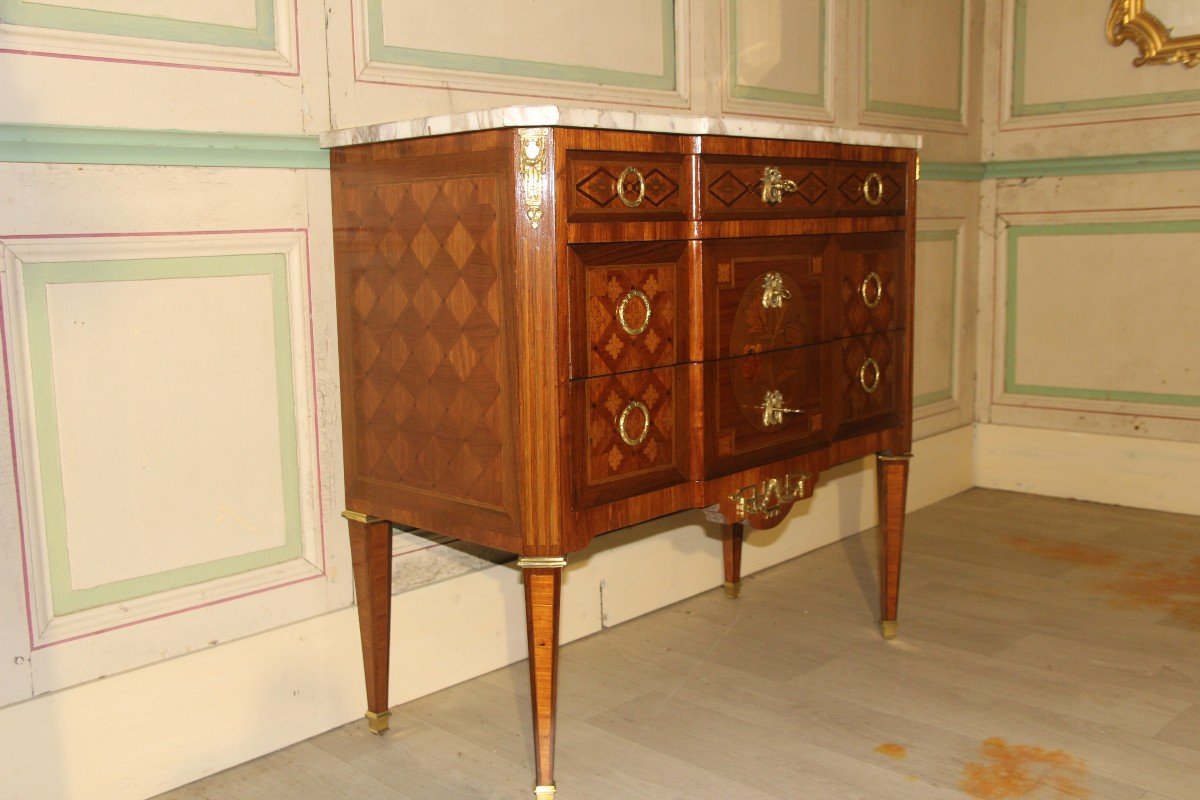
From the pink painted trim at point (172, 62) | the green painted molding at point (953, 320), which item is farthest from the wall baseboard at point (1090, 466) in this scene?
the pink painted trim at point (172, 62)

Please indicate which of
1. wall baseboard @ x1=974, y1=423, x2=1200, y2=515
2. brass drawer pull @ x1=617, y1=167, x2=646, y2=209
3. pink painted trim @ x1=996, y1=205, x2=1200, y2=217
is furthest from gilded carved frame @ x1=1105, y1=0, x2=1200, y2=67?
brass drawer pull @ x1=617, y1=167, x2=646, y2=209

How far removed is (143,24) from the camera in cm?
169

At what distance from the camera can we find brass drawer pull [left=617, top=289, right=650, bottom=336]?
1.69 m

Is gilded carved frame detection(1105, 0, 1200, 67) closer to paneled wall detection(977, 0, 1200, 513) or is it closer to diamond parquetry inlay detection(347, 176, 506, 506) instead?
paneled wall detection(977, 0, 1200, 513)

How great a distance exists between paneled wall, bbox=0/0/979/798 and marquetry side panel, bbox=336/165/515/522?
97 millimetres

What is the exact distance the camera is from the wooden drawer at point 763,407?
6.10ft

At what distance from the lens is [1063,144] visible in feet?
11.8

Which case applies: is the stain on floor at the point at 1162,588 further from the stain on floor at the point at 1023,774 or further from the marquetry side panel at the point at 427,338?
the marquetry side panel at the point at 427,338

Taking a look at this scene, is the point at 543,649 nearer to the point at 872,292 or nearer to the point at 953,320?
the point at 872,292

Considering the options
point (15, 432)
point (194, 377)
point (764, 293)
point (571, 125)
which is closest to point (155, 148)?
point (194, 377)

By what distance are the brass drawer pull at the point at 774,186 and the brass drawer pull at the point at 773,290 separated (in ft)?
0.41

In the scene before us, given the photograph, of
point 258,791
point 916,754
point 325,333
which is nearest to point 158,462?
point 325,333

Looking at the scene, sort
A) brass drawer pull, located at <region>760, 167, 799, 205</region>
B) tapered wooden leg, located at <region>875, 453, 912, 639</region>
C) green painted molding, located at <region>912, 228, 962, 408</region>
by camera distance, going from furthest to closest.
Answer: green painted molding, located at <region>912, 228, 962, 408</region>
tapered wooden leg, located at <region>875, 453, 912, 639</region>
brass drawer pull, located at <region>760, 167, 799, 205</region>

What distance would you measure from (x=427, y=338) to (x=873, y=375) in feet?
3.12
